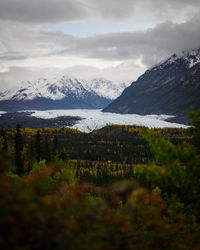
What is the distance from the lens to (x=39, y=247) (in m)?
5.91

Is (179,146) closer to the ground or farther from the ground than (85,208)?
farther from the ground

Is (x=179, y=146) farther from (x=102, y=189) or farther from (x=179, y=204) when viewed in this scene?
(x=102, y=189)

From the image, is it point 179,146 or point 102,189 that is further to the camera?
point 179,146

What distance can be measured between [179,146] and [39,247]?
267 inches

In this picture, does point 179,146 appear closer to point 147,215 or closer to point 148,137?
point 148,137

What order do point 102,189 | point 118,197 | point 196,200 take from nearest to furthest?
point 118,197 → point 102,189 → point 196,200

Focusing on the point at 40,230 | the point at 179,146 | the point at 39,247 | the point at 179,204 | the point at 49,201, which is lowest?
the point at 179,204

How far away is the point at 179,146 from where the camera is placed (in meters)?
10.4

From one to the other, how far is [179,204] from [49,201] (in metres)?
7.22

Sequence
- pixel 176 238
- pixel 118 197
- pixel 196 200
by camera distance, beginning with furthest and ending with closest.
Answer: pixel 196 200
pixel 176 238
pixel 118 197

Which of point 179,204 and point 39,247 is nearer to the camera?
point 39,247

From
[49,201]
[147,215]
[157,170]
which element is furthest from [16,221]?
[157,170]

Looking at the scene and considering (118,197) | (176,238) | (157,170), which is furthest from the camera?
(157,170)

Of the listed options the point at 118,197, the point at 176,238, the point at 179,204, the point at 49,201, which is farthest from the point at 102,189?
the point at 179,204
